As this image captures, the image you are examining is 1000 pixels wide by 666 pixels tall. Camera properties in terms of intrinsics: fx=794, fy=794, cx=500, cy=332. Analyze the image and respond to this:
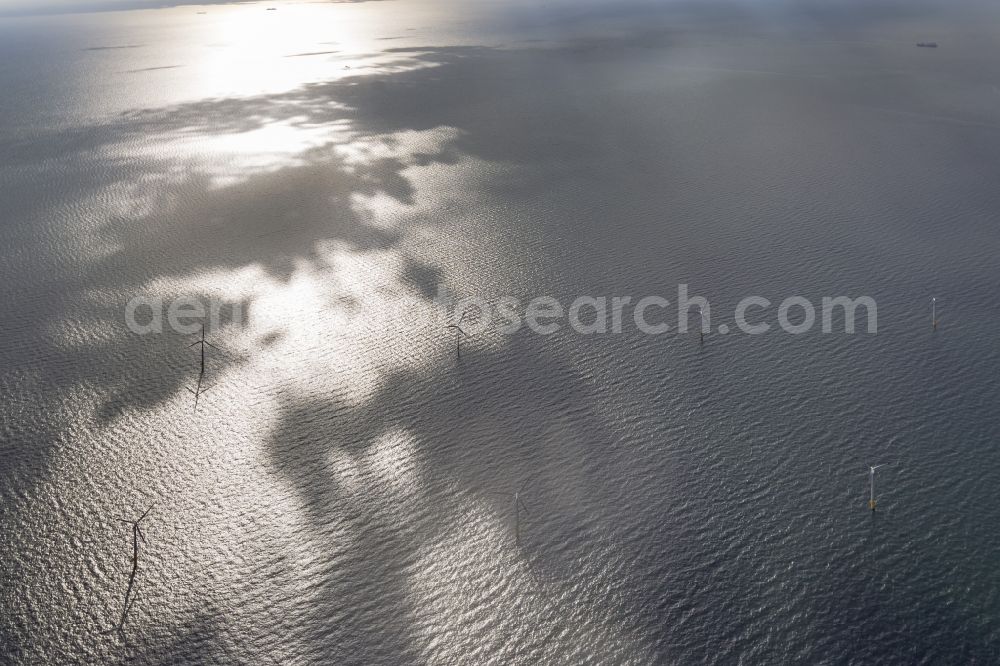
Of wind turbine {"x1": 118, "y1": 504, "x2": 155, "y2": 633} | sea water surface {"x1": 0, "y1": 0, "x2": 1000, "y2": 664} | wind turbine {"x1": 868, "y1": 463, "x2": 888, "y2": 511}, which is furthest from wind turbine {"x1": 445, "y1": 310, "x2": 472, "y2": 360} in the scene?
wind turbine {"x1": 868, "y1": 463, "x2": 888, "y2": 511}

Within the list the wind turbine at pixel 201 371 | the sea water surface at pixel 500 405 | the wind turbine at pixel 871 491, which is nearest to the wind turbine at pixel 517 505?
the sea water surface at pixel 500 405

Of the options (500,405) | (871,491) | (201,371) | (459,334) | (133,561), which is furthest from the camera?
(459,334)

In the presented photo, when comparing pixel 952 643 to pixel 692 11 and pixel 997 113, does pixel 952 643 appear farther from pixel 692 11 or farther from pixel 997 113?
pixel 692 11

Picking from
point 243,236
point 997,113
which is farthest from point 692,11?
point 243,236

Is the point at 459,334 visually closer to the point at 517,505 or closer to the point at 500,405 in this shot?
the point at 500,405

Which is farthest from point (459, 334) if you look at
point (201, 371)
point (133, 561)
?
point (133, 561)

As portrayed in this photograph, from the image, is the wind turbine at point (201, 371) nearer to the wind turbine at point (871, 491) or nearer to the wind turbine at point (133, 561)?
the wind turbine at point (133, 561)

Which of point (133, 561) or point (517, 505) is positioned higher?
point (133, 561)

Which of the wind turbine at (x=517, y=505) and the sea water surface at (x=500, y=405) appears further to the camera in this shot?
the wind turbine at (x=517, y=505)
